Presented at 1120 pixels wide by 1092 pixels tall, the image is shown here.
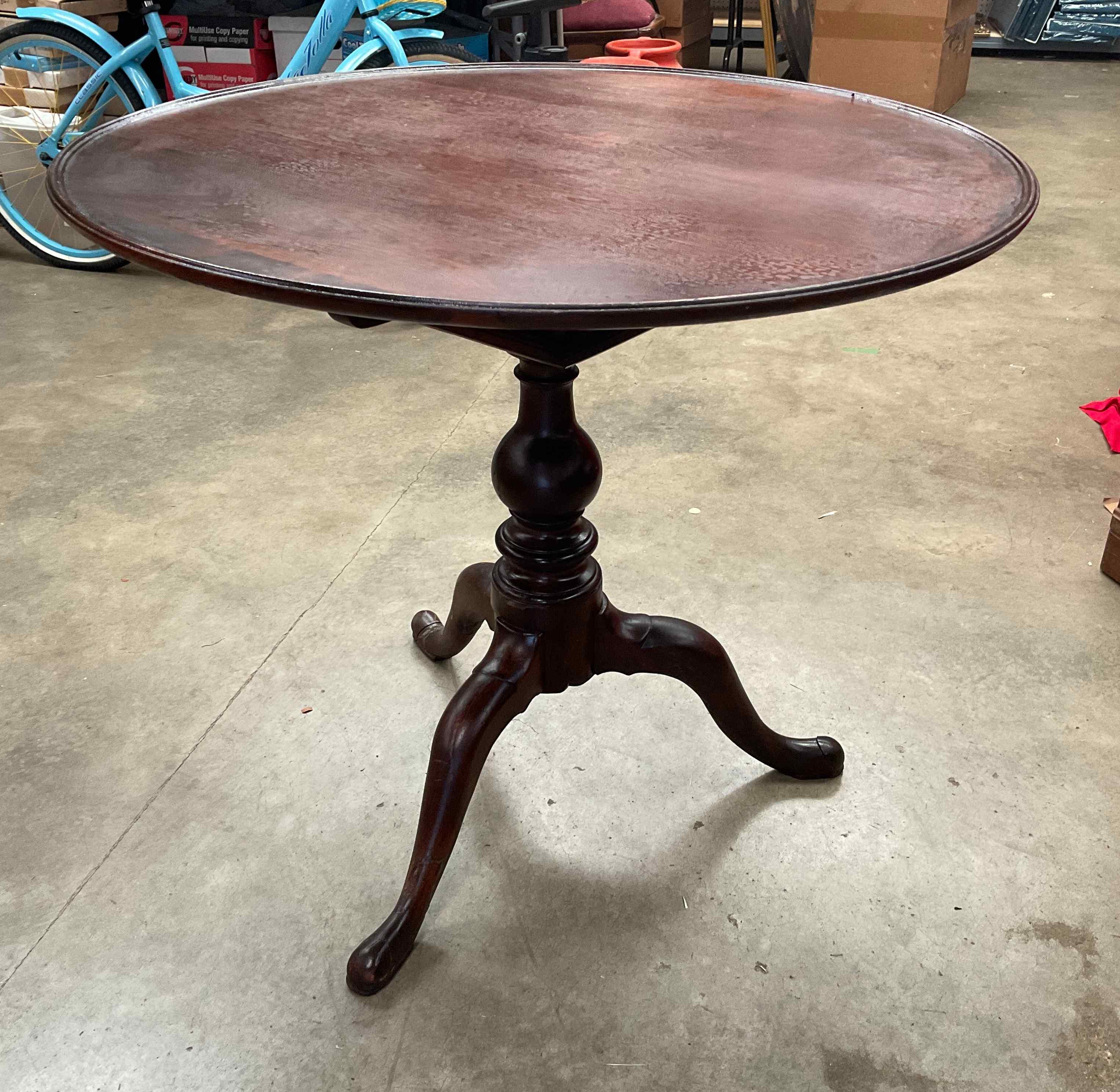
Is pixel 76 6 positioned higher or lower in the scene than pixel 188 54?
higher

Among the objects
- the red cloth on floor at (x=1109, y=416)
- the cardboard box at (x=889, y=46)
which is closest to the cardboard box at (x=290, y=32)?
the cardboard box at (x=889, y=46)

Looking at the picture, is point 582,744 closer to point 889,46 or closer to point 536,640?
point 536,640

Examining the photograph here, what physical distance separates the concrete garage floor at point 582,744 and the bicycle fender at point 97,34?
3.01ft

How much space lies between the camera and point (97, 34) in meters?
2.93

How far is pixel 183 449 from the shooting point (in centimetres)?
219

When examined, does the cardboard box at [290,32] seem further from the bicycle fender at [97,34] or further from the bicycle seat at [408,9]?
the bicycle fender at [97,34]

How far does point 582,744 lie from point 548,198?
78cm

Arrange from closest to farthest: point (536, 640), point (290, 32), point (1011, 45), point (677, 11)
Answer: point (536, 640)
point (290, 32)
point (677, 11)
point (1011, 45)

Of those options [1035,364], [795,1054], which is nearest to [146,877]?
[795,1054]

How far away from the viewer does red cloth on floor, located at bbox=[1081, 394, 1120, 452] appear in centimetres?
216

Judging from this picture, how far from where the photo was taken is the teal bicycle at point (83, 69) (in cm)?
290

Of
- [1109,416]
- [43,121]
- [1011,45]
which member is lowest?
[1011,45]

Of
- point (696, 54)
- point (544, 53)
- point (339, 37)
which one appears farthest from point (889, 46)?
point (339, 37)

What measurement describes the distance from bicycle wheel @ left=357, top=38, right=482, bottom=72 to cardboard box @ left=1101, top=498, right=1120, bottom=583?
2.12m
